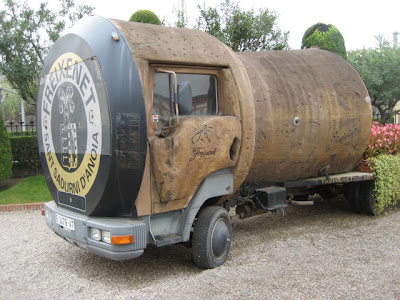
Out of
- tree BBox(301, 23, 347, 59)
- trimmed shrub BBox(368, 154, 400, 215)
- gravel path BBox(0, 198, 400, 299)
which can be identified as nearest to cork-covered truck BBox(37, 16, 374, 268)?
gravel path BBox(0, 198, 400, 299)

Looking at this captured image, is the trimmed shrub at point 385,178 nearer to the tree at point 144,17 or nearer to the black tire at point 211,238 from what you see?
the black tire at point 211,238

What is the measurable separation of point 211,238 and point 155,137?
146cm

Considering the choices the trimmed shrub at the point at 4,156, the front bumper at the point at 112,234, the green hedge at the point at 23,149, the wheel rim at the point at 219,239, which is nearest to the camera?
the front bumper at the point at 112,234

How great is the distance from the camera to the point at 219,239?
516cm

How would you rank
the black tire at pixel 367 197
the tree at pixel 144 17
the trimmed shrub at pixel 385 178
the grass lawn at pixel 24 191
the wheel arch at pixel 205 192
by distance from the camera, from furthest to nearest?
the grass lawn at pixel 24 191 < the tree at pixel 144 17 < the black tire at pixel 367 197 < the trimmed shrub at pixel 385 178 < the wheel arch at pixel 205 192

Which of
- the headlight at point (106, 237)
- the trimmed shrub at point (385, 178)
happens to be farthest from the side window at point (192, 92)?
the trimmed shrub at point (385, 178)

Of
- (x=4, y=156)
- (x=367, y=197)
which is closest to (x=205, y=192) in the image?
(x=367, y=197)

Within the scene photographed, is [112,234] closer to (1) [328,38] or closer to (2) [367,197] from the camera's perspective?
(2) [367,197]

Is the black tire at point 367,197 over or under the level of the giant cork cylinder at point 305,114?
under

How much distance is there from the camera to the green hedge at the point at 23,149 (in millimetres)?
11234

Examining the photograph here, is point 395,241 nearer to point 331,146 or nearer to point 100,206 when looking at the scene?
point 331,146

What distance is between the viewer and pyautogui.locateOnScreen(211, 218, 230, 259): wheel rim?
16.8 feet

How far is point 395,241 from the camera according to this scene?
20.6 feet

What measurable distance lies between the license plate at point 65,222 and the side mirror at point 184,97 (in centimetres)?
173
